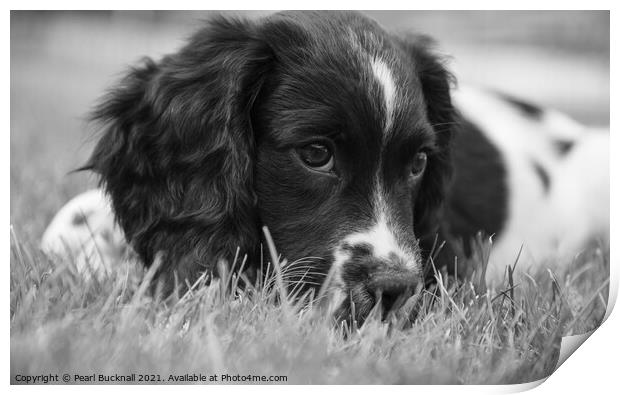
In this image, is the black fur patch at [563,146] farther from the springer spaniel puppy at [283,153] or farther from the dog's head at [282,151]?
the dog's head at [282,151]

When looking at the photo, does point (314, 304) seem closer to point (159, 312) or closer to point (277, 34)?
point (159, 312)

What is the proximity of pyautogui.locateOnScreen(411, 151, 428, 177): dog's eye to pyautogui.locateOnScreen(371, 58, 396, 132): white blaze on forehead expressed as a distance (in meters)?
0.25

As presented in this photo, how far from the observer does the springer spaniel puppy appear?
10.1 ft

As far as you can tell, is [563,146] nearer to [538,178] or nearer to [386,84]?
[538,178]

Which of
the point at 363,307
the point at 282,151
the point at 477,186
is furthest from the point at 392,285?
the point at 477,186

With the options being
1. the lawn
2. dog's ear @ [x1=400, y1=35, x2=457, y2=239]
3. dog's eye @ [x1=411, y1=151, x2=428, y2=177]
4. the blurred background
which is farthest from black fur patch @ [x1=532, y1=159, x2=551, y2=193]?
dog's eye @ [x1=411, y1=151, x2=428, y2=177]

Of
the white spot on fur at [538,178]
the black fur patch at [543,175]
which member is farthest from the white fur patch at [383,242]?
the black fur patch at [543,175]

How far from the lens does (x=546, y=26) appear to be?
11.5 ft

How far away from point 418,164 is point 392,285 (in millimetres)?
656

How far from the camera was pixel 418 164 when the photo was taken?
3.38 metres

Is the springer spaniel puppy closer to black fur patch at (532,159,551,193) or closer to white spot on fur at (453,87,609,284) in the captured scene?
white spot on fur at (453,87,609,284)

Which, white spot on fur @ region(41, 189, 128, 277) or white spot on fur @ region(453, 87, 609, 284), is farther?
white spot on fur @ region(453, 87, 609, 284)

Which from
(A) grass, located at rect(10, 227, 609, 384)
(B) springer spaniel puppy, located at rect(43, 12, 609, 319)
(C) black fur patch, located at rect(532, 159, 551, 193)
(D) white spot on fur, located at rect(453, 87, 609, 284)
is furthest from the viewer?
(C) black fur patch, located at rect(532, 159, 551, 193)

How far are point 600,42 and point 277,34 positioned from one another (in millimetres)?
1294
